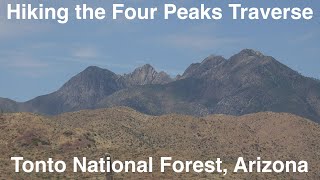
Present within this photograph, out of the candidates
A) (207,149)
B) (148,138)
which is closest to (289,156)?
(207,149)

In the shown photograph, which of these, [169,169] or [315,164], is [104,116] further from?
[169,169]

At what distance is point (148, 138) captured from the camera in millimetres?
170875

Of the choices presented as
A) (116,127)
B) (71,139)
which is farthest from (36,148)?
(116,127)

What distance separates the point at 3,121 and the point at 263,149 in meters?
106

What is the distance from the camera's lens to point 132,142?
13562 centimetres

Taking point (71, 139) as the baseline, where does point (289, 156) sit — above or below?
below

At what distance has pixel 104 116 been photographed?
19288cm

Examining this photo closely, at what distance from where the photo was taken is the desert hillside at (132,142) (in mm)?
85062

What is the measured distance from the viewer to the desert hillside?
279 ft

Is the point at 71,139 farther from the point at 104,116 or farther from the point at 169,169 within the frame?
the point at 104,116

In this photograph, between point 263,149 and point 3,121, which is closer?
point 3,121

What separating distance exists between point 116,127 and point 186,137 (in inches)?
1089

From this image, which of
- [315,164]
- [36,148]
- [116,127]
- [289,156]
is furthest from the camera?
[289,156]

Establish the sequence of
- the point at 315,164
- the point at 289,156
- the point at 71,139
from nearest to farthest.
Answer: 1. the point at 71,139
2. the point at 315,164
3. the point at 289,156
